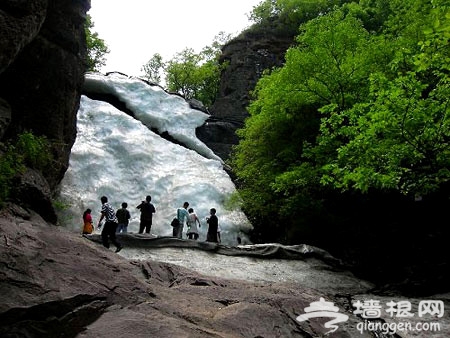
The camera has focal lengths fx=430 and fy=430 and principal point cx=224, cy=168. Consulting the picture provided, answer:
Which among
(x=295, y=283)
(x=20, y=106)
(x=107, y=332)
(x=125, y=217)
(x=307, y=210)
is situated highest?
(x=20, y=106)

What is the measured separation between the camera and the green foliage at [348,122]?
30.5ft

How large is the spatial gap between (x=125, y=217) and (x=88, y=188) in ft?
18.4

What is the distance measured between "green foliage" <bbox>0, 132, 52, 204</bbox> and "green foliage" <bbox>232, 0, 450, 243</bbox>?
7319mm

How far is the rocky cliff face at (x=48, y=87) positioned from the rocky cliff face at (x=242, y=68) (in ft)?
45.6

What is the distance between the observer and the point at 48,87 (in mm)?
13359

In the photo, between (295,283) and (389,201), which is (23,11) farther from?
(389,201)

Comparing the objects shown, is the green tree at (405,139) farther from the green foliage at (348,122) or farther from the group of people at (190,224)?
the group of people at (190,224)

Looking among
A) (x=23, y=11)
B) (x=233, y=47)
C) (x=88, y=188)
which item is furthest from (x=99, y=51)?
(x=23, y=11)

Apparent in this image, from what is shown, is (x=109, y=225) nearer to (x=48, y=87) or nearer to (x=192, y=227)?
(x=192, y=227)

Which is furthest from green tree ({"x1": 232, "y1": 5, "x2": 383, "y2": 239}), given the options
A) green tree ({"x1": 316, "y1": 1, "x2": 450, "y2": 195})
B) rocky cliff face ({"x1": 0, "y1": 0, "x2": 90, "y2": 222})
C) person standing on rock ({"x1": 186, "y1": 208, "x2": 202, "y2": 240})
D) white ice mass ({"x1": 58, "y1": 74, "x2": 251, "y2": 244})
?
rocky cliff face ({"x1": 0, "y1": 0, "x2": 90, "y2": 222})

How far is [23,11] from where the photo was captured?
9203mm

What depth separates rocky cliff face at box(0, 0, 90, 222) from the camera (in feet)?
35.9

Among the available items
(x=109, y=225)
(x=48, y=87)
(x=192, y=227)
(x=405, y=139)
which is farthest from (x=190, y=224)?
(x=405, y=139)

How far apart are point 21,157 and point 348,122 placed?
1093 cm
